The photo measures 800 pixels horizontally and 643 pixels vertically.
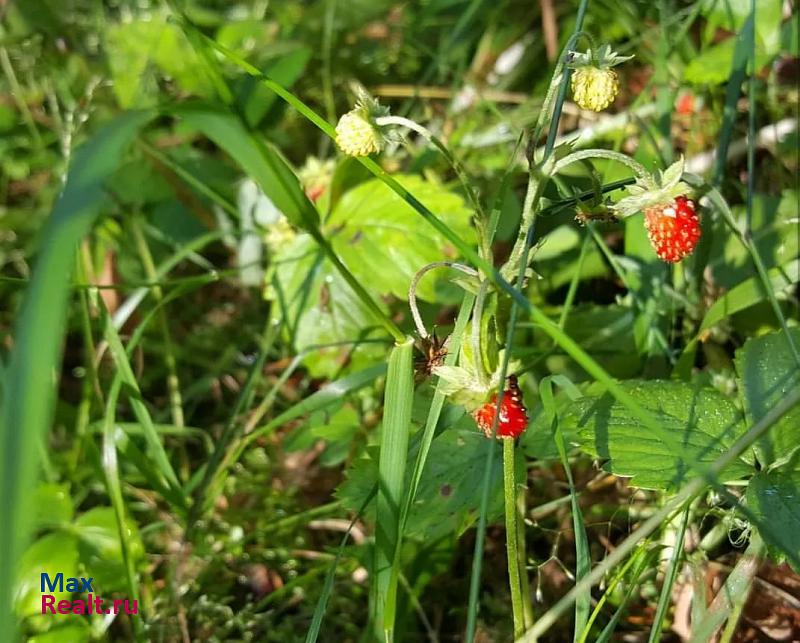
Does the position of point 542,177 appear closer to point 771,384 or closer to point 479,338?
point 479,338

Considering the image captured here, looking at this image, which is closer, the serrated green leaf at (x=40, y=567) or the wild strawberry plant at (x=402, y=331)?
the wild strawberry plant at (x=402, y=331)

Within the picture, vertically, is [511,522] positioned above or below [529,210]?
below

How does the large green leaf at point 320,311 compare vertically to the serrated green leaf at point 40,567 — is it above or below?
above

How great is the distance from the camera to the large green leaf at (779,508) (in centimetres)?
88

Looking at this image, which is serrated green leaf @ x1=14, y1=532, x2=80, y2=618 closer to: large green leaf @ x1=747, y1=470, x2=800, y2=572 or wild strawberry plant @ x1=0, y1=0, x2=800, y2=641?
wild strawberry plant @ x1=0, y1=0, x2=800, y2=641

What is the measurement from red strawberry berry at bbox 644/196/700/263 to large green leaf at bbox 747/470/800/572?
0.95 feet

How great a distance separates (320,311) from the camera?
5.17 ft

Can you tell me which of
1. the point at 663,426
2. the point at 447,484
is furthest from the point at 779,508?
A: the point at 447,484

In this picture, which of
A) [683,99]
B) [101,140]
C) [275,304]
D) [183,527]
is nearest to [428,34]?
[683,99]

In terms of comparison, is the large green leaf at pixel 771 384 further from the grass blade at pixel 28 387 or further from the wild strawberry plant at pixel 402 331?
the grass blade at pixel 28 387

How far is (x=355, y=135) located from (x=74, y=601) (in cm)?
87

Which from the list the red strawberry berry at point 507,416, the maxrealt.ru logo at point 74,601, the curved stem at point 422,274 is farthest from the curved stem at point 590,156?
the maxrealt.ru logo at point 74,601

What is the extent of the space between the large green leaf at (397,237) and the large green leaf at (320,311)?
0.05 meters

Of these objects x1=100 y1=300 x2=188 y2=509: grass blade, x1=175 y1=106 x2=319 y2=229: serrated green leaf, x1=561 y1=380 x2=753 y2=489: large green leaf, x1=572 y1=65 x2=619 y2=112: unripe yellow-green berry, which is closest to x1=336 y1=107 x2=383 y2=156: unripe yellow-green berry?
x1=175 y1=106 x2=319 y2=229: serrated green leaf
